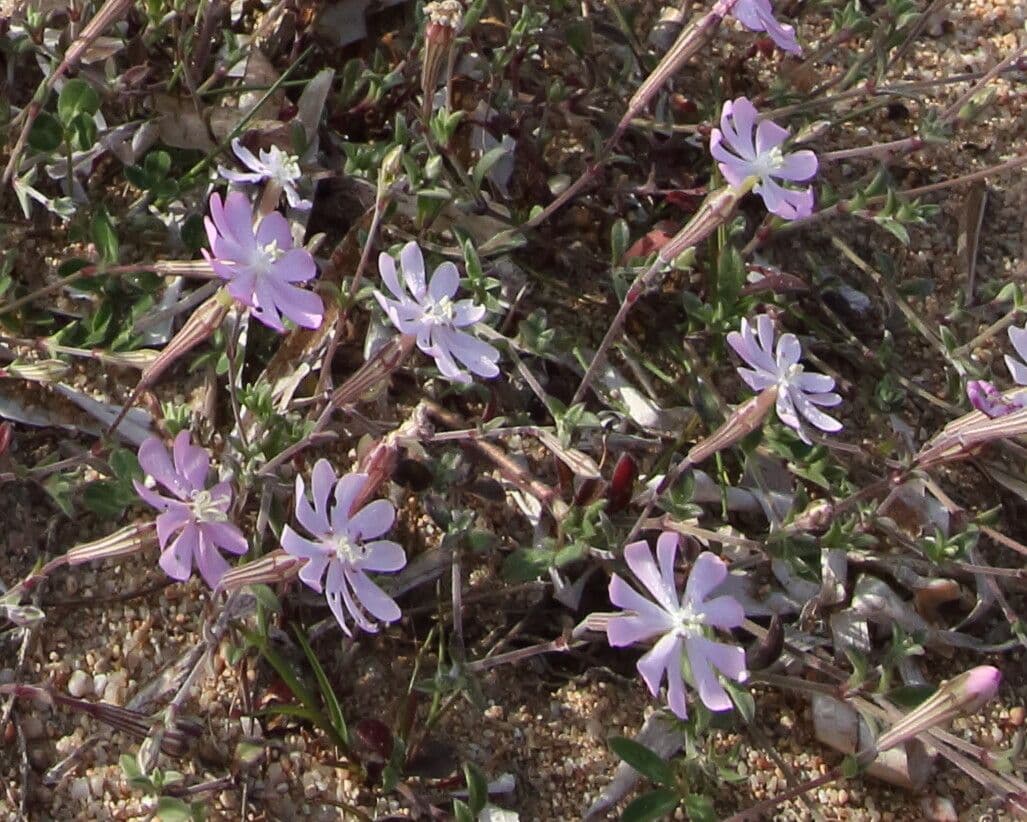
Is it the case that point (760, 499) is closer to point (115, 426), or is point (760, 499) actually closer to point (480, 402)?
point (480, 402)

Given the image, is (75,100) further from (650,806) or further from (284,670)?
(650,806)

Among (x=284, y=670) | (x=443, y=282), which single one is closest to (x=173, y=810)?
(x=284, y=670)

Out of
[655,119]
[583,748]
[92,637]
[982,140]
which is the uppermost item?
[655,119]

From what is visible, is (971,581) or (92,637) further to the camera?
(971,581)

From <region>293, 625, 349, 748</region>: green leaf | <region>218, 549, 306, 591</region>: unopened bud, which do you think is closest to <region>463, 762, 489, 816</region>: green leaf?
<region>293, 625, 349, 748</region>: green leaf

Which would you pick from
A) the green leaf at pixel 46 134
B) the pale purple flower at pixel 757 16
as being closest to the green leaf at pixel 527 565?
the pale purple flower at pixel 757 16

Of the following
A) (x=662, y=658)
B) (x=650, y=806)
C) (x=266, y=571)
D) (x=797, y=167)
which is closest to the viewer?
(x=266, y=571)

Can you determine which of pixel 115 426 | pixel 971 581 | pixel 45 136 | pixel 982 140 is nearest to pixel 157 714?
pixel 115 426

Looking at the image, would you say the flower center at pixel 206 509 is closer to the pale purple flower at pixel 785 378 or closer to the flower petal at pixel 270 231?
the flower petal at pixel 270 231
